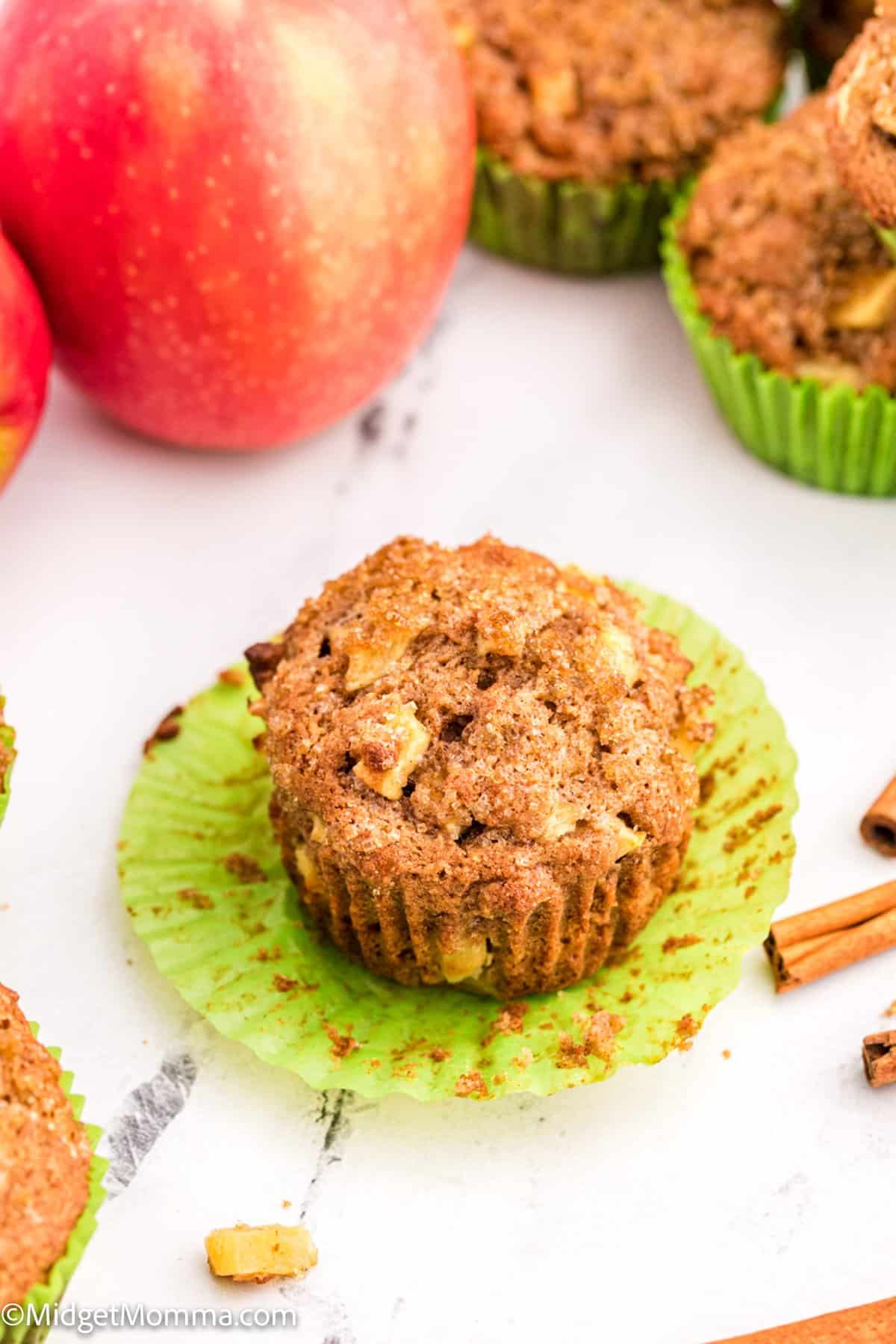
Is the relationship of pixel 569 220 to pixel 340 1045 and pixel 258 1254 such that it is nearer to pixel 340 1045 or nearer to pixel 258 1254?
pixel 340 1045

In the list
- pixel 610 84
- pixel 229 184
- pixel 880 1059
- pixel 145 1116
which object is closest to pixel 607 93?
pixel 610 84

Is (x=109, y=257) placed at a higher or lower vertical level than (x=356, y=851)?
higher

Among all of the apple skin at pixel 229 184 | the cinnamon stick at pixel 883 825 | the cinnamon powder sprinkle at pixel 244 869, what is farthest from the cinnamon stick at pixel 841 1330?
the apple skin at pixel 229 184

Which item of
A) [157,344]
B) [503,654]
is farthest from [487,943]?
[157,344]

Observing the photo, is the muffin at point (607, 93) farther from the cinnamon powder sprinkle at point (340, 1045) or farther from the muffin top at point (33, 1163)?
the muffin top at point (33, 1163)

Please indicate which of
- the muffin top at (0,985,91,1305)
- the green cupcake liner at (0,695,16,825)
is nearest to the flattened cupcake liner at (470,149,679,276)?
the green cupcake liner at (0,695,16,825)

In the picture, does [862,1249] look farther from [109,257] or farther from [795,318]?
[109,257]

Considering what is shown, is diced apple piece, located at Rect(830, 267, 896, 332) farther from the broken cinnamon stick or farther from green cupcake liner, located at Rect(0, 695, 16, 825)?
green cupcake liner, located at Rect(0, 695, 16, 825)
